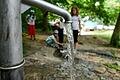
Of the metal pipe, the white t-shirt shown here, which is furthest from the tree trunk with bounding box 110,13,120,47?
the metal pipe

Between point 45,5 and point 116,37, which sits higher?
point 45,5

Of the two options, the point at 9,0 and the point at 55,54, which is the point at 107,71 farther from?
the point at 9,0

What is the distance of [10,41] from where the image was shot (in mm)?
1348

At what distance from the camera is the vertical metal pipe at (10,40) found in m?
1.33

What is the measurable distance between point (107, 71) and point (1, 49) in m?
5.52

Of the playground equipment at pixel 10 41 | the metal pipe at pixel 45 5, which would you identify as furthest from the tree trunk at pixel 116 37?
the playground equipment at pixel 10 41

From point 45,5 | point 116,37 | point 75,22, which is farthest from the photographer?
point 116,37

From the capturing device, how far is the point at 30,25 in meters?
11.5

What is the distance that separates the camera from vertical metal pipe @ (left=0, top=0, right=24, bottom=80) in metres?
1.33

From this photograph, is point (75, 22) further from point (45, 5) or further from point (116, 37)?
point (45, 5)

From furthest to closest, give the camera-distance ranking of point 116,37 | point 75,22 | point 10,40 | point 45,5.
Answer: point 116,37
point 75,22
point 45,5
point 10,40

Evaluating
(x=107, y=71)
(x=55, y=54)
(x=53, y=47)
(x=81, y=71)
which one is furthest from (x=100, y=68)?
(x=53, y=47)

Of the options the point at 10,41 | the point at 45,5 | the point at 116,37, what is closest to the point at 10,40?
the point at 10,41

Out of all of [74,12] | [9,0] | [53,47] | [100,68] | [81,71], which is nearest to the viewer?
[9,0]
